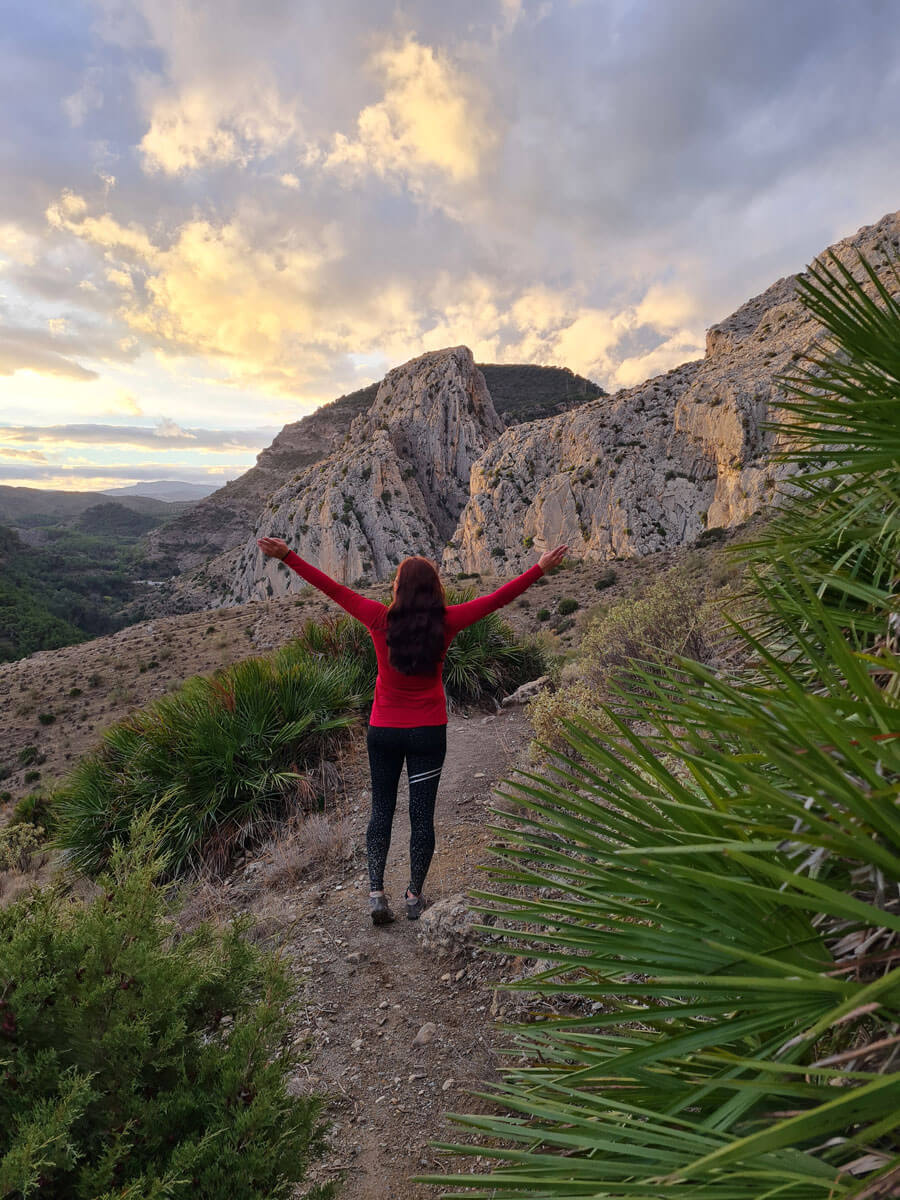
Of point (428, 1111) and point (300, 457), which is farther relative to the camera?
point (300, 457)

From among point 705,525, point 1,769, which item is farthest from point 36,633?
point 705,525

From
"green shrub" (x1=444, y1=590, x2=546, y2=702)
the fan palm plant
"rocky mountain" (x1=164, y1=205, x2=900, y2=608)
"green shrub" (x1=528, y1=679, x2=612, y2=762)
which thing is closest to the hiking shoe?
"green shrub" (x1=528, y1=679, x2=612, y2=762)

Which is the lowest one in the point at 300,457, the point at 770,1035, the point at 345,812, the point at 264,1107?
the point at 345,812

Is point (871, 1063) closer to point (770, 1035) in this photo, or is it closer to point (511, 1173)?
point (770, 1035)

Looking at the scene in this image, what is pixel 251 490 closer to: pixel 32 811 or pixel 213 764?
pixel 32 811

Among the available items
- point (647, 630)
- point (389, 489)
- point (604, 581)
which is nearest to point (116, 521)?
point (389, 489)

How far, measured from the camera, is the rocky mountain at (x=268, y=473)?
7425 cm

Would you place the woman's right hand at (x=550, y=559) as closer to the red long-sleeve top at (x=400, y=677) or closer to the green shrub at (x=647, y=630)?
the red long-sleeve top at (x=400, y=677)

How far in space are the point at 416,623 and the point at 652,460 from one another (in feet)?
93.2

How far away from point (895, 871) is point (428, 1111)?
2426 millimetres

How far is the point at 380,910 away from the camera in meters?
3.30

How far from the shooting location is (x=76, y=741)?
1733 centimetres

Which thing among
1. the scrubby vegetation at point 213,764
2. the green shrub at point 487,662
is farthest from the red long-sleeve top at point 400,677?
the green shrub at point 487,662

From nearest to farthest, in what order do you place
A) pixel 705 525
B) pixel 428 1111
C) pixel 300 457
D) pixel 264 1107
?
pixel 264 1107, pixel 428 1111, pixel 705 525, pixel 300 457
